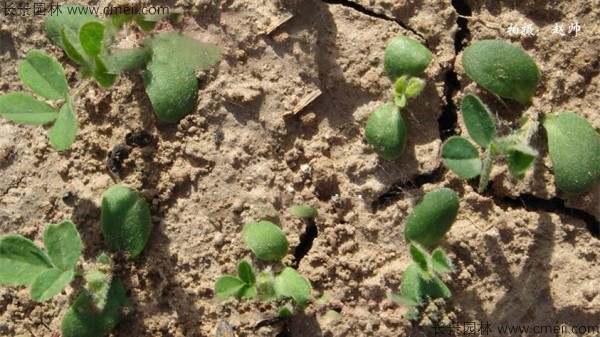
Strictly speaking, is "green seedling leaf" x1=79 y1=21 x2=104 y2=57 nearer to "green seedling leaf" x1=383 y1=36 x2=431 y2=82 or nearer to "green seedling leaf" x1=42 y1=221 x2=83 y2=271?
"green seedling leaf" x1=42 y1=221 x2=83 y2=271

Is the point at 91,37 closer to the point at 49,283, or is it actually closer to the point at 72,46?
the point at 72,46

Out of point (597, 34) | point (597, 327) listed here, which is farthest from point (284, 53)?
point (597, 327)

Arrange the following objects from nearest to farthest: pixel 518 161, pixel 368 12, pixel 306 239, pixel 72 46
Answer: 1. pixel 518 161
2. pixel 72 46
3. pixel 306 239
4. pixel 368 12

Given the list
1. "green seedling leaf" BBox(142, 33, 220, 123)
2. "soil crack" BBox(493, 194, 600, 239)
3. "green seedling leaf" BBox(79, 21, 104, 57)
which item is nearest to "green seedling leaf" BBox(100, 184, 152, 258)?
"green seedling leaf" BBox(142, 33, 220, 123)

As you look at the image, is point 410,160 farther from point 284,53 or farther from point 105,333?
point 105,333

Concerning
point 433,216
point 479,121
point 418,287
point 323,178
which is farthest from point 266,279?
point 479,121

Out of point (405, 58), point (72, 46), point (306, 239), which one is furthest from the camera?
point (306, 239)
